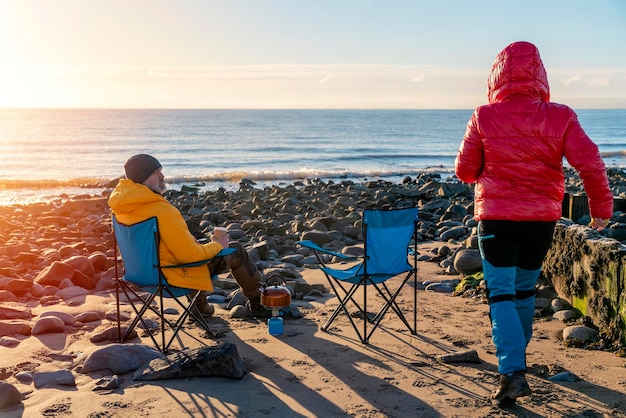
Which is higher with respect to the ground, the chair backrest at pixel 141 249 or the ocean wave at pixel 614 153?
the chair backrest at pixel 141 249

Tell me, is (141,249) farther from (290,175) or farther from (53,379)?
(290,175)

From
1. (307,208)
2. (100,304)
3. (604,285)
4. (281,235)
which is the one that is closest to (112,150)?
(307,208)

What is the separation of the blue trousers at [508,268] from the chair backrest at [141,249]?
227 centimetres

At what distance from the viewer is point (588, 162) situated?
11.6 feet

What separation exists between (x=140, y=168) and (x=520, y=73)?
2.65m

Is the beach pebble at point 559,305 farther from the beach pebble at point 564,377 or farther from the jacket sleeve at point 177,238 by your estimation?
the jacket sleeve at point 177,238

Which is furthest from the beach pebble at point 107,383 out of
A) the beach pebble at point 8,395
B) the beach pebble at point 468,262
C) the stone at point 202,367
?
the beach pebble at point 468,262

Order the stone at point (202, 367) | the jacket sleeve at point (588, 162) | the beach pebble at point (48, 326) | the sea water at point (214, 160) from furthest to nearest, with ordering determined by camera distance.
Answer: the sea water at point (214, 160) → the beach pebble at point (48, 326) → the stone at point (202, 367) → the jacket sleeve at point (588, 162)

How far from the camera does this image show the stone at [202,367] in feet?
13.6

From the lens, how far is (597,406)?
368 centimetres

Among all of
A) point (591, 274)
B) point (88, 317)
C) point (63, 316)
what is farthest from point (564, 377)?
point (63, 316)

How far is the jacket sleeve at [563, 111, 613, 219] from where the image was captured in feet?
11.6

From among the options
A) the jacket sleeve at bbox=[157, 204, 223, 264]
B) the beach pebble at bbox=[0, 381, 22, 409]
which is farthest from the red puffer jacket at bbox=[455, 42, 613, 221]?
the beach pebble at bbox=[0, 381, 22, 409]

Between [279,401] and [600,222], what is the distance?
6.90 ft
